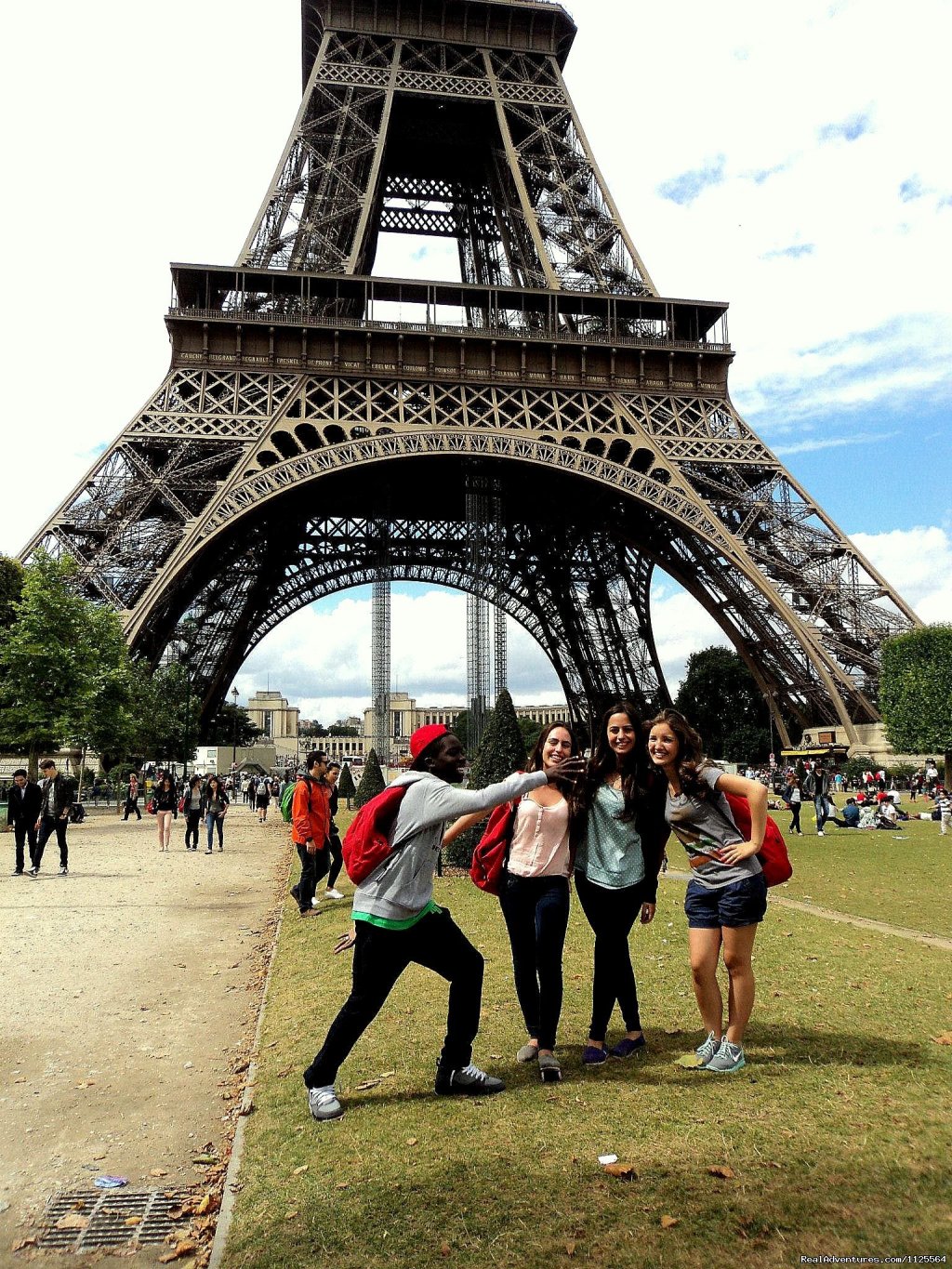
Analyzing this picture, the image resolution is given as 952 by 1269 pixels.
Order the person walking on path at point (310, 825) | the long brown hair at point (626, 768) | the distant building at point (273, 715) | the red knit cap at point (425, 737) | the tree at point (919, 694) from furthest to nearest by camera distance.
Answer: the distant building at point (273, 715)
the tree at point (919, 694)
the person walking on path at point (310, 825)
the long brown hair at point (626, 768)
the red knit cap at point (425, 737)

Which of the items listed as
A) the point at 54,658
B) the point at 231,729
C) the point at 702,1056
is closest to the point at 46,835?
the point at 702,1056

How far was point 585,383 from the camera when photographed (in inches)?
1222

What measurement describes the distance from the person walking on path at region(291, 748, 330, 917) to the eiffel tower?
1728cm

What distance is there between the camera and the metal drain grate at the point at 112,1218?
3.61 meters

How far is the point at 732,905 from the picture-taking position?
4.73m

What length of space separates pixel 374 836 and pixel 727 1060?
87.9 inches

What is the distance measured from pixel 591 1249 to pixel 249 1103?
2.28 m

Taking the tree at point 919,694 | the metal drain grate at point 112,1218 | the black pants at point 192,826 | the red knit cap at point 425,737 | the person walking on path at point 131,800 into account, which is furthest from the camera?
the tree at point 919,694

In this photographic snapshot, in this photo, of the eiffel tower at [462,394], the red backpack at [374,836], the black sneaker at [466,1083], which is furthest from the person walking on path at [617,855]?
the eiffel tower at [462,394]

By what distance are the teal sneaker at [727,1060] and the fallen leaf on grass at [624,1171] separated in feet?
4.08

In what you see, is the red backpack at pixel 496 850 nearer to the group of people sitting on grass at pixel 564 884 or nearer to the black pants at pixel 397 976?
the group of people sitting on grass at pixel 564 884

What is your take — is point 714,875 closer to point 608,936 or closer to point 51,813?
point 608,936

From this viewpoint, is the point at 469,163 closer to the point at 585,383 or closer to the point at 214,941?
the point at 585,383

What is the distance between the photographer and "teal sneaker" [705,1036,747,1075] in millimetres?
4816
